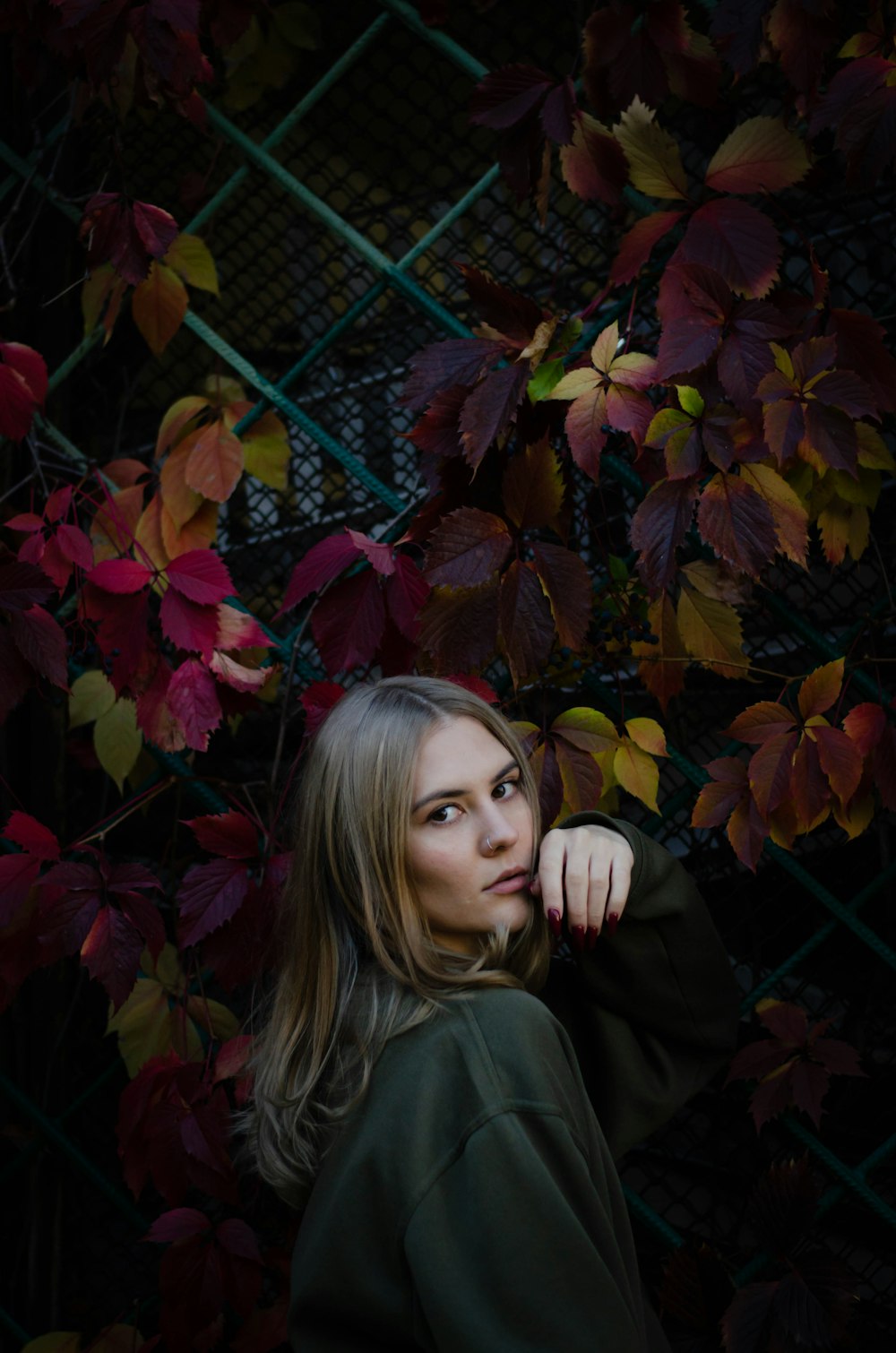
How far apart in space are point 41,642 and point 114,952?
40cm

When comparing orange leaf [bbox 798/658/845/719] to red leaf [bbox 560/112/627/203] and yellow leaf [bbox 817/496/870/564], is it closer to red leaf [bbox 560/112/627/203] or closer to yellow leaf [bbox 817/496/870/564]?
yellow leaf [bbox 817/496/870/564]

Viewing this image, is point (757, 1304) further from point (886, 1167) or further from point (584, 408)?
point (584, 408)

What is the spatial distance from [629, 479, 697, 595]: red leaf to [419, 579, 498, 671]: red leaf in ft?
0.63

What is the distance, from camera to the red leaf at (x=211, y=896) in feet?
4.74

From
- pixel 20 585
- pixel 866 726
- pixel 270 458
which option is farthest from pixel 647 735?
pixel 20 585

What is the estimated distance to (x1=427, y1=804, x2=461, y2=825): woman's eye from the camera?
1106mm

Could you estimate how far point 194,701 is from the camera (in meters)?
1.51

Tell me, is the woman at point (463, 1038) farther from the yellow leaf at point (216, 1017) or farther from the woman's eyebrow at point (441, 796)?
the yellow leaf at point (216, 1017)

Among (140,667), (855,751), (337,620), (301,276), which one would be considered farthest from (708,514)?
(301,276)

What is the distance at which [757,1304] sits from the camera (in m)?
1.49

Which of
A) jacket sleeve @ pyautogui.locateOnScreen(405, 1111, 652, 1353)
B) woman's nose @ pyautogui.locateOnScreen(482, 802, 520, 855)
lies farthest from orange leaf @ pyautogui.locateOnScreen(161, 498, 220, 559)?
jacket sleeve @ pyautogui.locateOnScreen(405, 1111, 652, 1353)

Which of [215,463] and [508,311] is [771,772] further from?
[215,463]

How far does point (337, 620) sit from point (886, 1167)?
3.62 feet

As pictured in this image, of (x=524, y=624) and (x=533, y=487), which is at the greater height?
(x=533, y=487)
